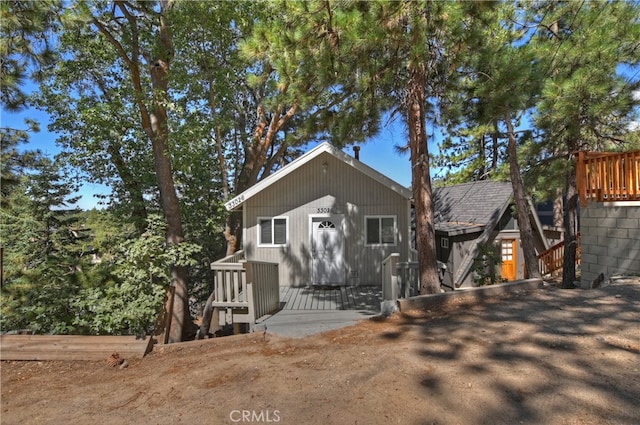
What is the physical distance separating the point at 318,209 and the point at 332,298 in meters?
2.72

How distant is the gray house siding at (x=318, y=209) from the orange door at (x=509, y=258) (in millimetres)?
5865

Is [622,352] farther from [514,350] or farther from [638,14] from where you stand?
[638,14]

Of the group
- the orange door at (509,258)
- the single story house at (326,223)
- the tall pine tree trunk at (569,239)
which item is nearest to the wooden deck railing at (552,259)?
the orange door at (509,258)

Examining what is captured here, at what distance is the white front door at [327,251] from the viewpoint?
9.59 meters

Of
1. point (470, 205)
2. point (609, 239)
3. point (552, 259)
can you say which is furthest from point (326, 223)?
point (552, 259)

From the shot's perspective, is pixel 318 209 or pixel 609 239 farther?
pixel 318 209

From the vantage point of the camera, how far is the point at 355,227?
9719 millimetres

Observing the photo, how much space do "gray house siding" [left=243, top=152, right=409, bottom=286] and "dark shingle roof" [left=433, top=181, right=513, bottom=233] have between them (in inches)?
141

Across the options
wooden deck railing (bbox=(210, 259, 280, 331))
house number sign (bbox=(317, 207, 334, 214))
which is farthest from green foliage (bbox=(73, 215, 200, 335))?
house number sign (bbox=(317, 207, 334, 214))

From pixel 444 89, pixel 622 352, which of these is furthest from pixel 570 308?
pixel 444 89

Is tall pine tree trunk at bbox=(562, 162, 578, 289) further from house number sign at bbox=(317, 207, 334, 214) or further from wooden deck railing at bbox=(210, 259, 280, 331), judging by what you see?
wooden deck railing at bbox=(210, 259, 280, 331)

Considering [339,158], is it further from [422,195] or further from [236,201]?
[422,195]

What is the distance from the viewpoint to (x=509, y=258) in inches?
512

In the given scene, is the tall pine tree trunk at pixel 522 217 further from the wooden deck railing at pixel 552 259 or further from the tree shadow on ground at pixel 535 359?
the wooden deck railing at pixel 552 259
